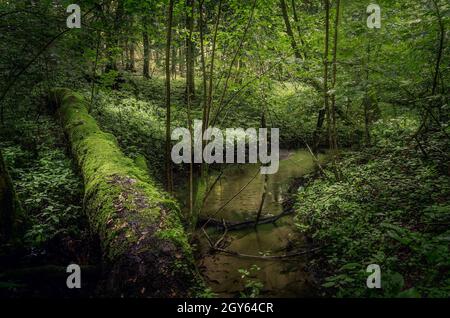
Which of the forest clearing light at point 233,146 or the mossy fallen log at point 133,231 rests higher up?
the forest clearing light at point 233,146

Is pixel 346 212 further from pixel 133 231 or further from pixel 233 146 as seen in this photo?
pixel 233 146

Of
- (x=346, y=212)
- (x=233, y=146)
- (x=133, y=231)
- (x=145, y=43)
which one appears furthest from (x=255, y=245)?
(x=145, y=43)

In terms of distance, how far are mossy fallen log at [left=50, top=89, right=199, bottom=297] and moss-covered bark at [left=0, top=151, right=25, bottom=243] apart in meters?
1.02

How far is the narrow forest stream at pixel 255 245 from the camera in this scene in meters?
5.15

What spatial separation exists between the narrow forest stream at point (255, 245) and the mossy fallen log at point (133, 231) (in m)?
1.37

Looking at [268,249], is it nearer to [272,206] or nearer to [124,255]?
[272,206]

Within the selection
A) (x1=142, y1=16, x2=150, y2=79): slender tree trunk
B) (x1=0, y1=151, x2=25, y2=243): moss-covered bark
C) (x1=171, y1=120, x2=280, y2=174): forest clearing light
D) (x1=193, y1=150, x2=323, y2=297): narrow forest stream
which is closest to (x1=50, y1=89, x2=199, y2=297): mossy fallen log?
(x1=0, y1=151, x2=25, y2=243): moss-covered bark

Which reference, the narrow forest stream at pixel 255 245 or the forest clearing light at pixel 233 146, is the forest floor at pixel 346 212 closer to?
the narrow forest stream at pixel 255 245

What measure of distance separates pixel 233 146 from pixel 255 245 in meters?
5.60

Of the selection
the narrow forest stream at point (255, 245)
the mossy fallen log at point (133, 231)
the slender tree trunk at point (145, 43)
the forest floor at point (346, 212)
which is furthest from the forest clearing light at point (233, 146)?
the mossy fallen log at point (133, 231)

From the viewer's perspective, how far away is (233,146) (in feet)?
38.1

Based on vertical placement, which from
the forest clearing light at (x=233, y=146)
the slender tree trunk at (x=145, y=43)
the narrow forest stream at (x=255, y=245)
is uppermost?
the slender tree trunk at (x=145, y=43)
